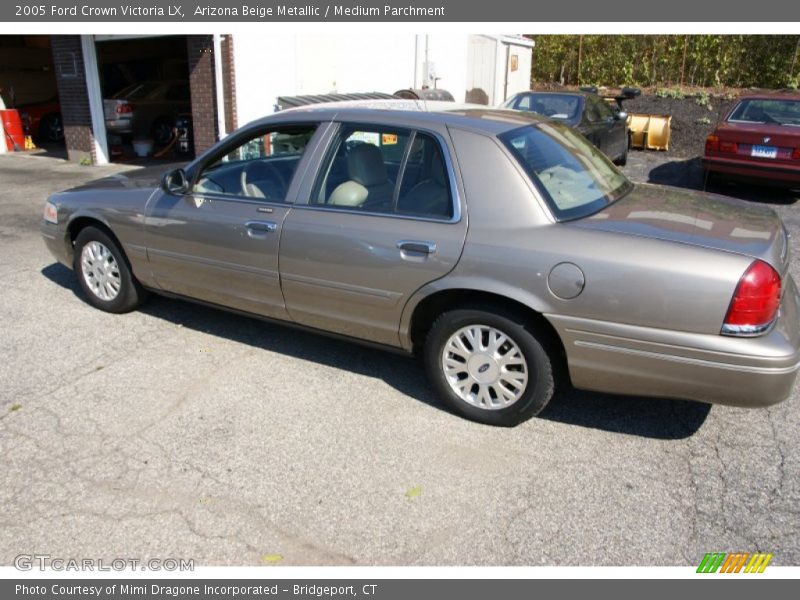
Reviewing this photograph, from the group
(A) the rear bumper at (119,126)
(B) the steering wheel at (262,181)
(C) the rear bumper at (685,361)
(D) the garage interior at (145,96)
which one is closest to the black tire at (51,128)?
(D) the garage interior at (145,96)

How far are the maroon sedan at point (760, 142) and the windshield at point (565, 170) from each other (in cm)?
638

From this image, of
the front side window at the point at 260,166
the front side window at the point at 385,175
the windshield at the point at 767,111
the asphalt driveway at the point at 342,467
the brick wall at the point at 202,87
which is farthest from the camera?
the brick wall at the point at 202,87

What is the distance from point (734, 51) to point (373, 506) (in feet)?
65.9

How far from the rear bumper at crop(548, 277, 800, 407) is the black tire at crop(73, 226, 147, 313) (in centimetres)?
335

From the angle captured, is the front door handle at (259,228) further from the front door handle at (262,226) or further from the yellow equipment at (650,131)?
the yellow equipment at (650,131)

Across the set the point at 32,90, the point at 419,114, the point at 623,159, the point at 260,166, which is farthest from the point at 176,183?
the point at 32,90

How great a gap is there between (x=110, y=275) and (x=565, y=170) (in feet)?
11.6

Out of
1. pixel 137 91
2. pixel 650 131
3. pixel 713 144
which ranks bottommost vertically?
pixel 650 131

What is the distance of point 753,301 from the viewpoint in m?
2.95

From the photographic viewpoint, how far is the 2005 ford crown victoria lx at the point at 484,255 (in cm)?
304

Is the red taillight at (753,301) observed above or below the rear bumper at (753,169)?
above

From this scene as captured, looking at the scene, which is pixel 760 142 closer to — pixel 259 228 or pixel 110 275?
pixel 259 228

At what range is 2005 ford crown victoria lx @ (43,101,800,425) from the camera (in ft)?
9.98

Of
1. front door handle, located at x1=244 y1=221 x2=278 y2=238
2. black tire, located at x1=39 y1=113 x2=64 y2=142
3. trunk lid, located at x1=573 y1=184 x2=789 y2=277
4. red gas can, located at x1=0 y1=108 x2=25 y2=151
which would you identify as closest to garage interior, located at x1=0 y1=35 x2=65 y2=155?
black tire, located at x1=39 y1=113 x2=64 y2=142
